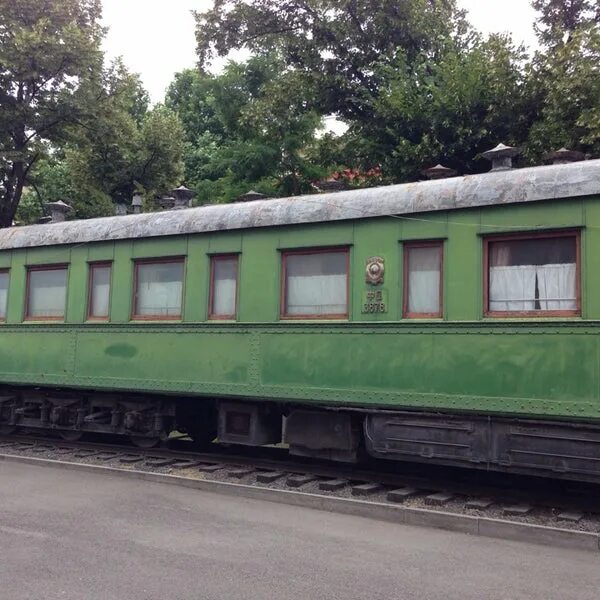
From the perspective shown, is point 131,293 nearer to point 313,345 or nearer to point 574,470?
point 313,345

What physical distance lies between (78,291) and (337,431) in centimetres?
431

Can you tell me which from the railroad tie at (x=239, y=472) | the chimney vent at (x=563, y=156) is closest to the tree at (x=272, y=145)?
the railroad tie at (x=239, y=472)

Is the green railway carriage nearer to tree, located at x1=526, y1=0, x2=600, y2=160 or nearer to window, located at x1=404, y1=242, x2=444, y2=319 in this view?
window, located at x1=404, y1=242, x2=444, y2=319

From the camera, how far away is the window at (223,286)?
8836 mm

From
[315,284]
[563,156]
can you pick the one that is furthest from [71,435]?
[563,156]

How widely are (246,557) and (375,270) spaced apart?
3399 millimetres

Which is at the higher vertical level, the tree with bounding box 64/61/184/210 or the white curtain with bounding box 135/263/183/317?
the tree with bounding box 64/61/184/210

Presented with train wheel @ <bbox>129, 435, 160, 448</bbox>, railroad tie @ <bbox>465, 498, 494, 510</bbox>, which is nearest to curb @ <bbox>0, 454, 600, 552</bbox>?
railroad tie @ <bbox>465, 498, 494, 510</bbox>

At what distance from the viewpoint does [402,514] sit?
21.9ft

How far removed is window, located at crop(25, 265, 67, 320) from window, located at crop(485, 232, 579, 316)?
6.11 m

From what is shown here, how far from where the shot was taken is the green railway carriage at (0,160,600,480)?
6766 mm

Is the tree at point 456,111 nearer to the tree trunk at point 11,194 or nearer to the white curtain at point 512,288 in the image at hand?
the white curtain at point 512,288

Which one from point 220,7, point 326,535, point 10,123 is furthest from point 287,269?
point 220,7

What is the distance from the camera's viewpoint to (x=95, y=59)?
1858 cm
